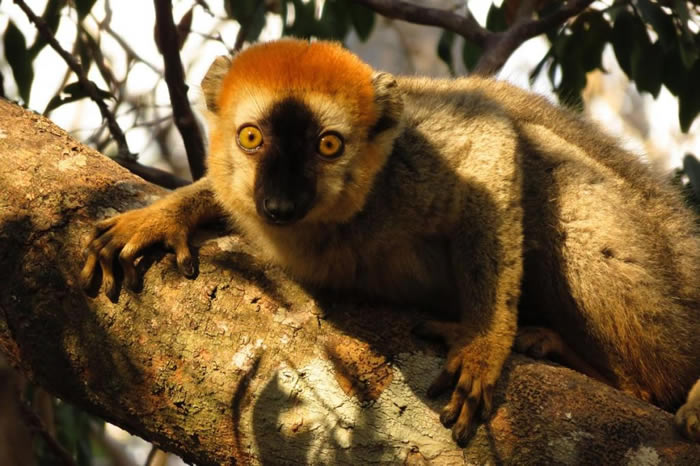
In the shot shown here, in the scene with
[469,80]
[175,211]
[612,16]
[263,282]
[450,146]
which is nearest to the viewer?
[263,282]

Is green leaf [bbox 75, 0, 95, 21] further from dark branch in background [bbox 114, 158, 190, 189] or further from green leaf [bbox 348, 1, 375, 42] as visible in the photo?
green leaf [bbox 348, 1, 375, 42]

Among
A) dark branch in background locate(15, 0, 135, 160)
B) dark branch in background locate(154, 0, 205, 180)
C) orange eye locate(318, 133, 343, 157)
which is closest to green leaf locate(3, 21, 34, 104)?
dark branch in background locate(15, 0, 135, 160)

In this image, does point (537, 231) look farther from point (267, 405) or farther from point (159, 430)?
point (159, 430)

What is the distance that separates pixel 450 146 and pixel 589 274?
1.14 metres

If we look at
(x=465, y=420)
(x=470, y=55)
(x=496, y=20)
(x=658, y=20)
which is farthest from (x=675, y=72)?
(x=465, y=420)

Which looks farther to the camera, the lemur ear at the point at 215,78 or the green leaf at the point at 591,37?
the green leaf at the point at 591,37

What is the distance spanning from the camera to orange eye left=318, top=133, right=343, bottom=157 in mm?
4758

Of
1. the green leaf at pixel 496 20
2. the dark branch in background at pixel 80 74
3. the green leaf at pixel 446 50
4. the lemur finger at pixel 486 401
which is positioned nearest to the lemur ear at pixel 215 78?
the dark branch in background at pixel 80 74

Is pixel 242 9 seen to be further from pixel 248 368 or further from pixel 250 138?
pixel 248 368

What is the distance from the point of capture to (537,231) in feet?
17.6

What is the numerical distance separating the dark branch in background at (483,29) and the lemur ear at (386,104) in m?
2.35

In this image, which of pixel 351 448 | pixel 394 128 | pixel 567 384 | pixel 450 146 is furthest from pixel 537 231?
pixel 351 448

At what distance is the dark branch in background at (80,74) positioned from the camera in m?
6.57

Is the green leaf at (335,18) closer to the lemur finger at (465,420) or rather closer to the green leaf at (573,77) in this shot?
the green leaf at (573,77)
